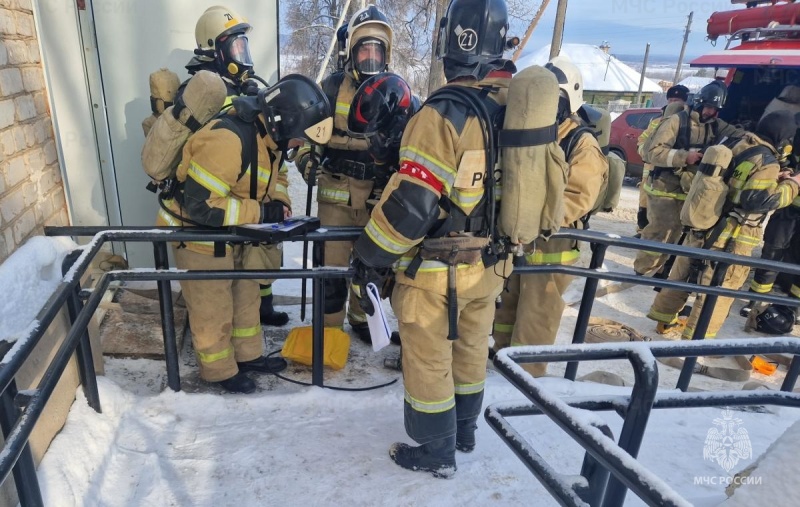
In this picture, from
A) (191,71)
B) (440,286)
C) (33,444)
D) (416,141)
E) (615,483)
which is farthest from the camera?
(191,71)

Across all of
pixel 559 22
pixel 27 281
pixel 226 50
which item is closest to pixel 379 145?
pixel 226 50

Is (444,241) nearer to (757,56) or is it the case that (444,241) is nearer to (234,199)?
(234,199)

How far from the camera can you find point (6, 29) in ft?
7.20

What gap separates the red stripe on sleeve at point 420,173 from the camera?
2152 mm

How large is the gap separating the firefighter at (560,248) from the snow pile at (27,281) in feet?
7.92

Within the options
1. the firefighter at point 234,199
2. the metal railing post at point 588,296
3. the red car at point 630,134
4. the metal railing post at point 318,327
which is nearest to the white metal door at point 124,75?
the firefighter at point 234,199

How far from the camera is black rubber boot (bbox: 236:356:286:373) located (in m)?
3.27

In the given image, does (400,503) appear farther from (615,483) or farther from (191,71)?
(191,71)

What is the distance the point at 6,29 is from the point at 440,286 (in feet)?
6.82

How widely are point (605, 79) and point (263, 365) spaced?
32.9 m

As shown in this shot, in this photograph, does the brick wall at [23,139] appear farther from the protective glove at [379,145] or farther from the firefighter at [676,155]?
the firefighter at [676,155]

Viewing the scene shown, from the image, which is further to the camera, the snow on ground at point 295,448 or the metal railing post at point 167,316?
the metal railing post at point 167,316

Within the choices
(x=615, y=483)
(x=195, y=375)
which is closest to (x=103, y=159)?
(x=195, y=375)

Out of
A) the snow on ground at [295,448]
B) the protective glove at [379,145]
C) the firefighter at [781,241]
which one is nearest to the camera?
the snow on ground at [295,448]
